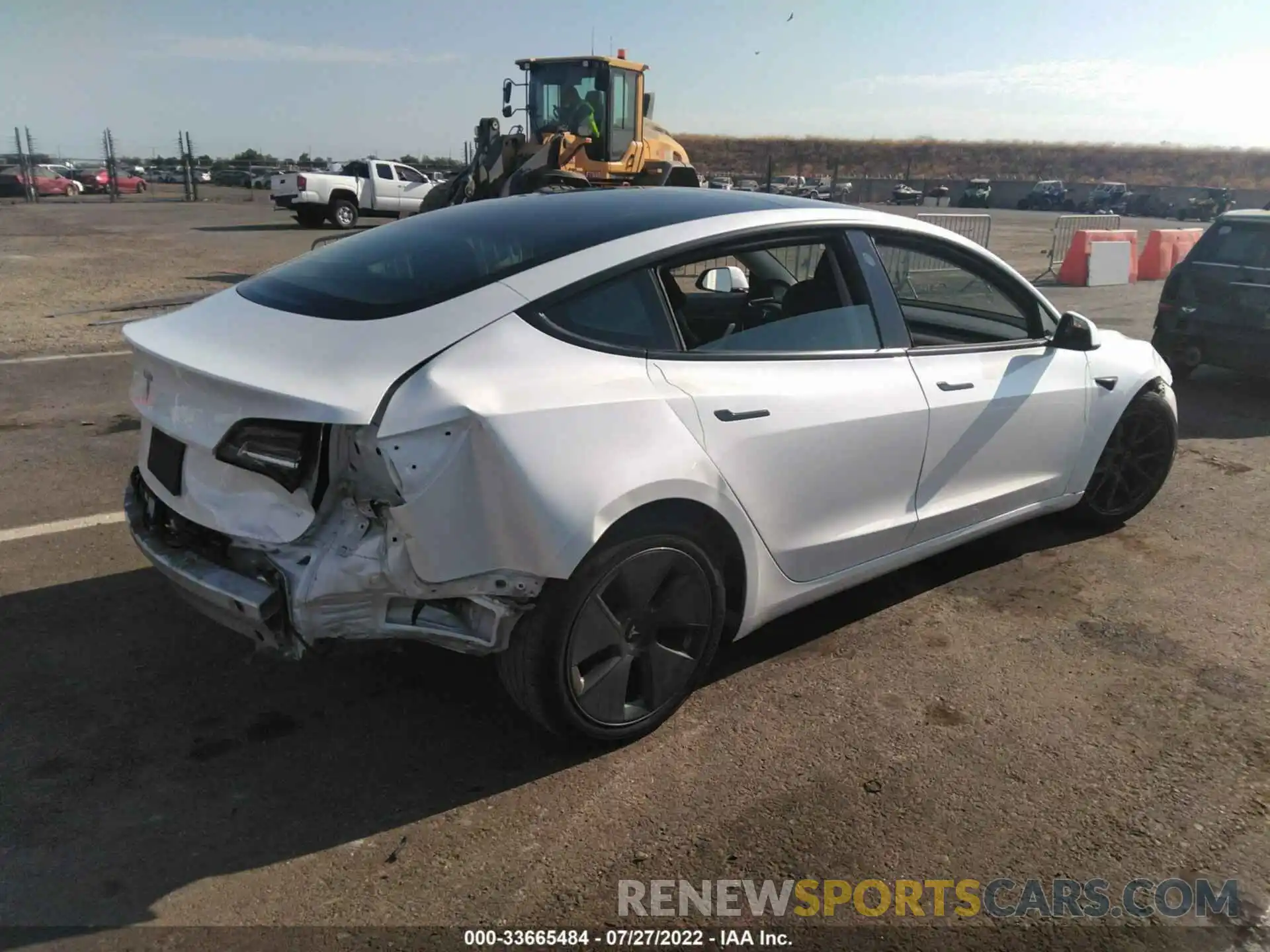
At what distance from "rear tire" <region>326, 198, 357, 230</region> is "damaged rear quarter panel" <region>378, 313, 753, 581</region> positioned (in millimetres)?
25438

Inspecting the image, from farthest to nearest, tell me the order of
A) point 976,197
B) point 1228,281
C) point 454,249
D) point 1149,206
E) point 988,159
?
point 988,159
point 976,197
point 1149,206
point 1228,281
point 454,249

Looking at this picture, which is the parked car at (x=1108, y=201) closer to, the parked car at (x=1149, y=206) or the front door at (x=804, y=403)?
the parked car at (x=1149, y=206)

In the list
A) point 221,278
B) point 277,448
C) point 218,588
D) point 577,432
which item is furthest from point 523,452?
point 221,278

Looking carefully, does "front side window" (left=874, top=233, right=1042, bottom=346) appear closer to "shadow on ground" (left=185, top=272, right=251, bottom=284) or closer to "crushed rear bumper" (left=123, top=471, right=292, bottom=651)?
"crushed rear bumper" (left=123, top=471, right=292, bottom=651)

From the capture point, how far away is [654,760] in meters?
3.12

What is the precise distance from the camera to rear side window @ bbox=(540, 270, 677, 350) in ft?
9.77

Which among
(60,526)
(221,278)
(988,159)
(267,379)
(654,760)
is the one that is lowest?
(654,760)

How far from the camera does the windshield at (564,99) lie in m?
17.3

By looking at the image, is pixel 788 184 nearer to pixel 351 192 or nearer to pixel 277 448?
pixel 351 192

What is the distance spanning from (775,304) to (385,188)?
25.9 m

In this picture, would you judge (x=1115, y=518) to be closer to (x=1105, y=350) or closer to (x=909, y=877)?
(x=1105, y=350)

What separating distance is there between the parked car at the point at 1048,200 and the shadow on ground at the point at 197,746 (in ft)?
191

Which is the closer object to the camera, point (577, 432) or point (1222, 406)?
point (577, 432)

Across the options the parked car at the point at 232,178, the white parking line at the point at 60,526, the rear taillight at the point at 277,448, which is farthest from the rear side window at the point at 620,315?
the parked car at the point at 232,178
